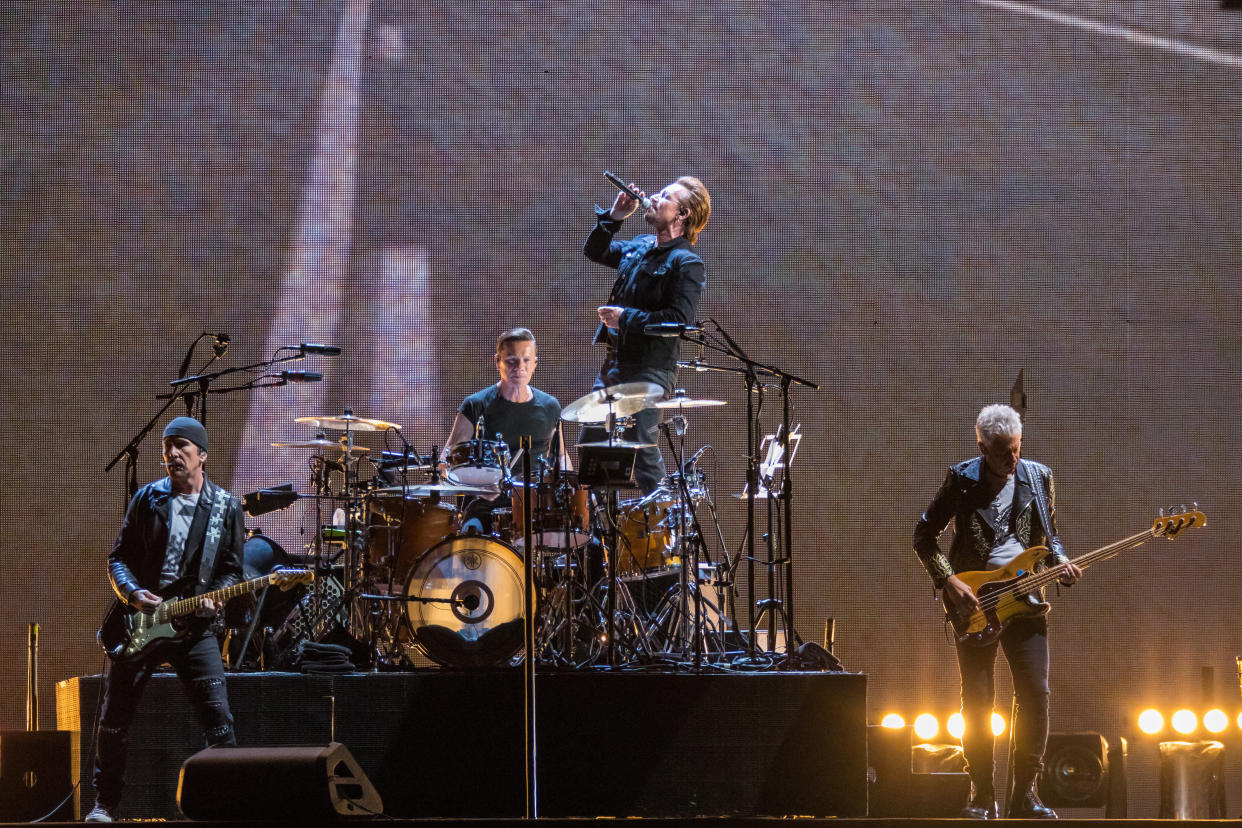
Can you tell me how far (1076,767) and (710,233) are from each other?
13.0ft

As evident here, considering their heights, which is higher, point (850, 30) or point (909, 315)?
point (850, 30)

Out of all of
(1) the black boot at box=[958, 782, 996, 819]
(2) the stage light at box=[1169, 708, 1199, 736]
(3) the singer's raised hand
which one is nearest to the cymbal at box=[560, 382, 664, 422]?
(3) the singer's raised hand

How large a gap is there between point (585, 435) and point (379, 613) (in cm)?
127

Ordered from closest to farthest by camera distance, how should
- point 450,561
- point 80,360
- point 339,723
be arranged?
point 339,723, point 450,561, point 80,360

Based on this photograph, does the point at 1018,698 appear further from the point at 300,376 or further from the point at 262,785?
the point at 300,376

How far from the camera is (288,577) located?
5.71m

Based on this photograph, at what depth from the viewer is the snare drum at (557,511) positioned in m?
5.79

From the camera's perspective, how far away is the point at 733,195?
8.40 meters

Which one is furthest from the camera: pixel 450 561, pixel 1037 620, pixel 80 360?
pixel 80 360

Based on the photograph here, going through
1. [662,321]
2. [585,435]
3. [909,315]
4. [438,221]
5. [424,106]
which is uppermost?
[424,106]

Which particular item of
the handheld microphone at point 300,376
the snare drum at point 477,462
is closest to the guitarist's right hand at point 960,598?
the snare drum at point 477,462

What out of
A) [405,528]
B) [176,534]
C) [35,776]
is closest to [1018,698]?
[405,528]

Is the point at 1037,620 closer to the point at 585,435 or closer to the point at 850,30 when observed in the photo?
the point at 585,435

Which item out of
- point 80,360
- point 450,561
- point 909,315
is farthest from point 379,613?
point 909,315
